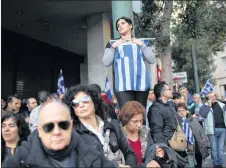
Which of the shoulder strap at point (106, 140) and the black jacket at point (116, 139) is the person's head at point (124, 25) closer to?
the black jacket at point (116, 139)

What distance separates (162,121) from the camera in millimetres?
4695

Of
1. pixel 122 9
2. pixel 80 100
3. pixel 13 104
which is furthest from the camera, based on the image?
pixel 13 104

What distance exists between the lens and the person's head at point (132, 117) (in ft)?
12.2

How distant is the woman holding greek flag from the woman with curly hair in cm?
131

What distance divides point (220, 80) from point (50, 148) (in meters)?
50.4

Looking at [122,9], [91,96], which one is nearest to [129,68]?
[91,96]

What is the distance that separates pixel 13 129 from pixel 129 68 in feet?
5.44

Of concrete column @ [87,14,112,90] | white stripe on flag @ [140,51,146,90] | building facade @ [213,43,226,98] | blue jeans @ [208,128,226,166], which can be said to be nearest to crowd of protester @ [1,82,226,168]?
white stripe on flag @ [140,51,146,90]

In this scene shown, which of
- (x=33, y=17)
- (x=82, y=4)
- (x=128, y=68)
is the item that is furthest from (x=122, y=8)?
(x=33, y=17)

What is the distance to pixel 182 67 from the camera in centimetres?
3238

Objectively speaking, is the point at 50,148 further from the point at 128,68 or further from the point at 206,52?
the point at 206,52

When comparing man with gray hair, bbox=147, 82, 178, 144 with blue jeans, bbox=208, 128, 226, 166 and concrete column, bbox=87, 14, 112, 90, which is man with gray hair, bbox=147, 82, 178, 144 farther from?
concrete column, bbox=87, 14, 112, 90

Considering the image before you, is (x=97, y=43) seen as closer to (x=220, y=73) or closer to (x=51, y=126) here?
(x=51, y=126)

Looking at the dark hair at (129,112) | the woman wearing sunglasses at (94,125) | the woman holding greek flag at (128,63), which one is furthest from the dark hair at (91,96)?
the woman holding greek flag at (128,63)
